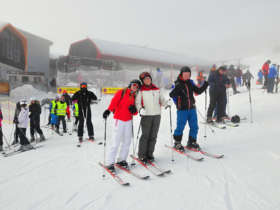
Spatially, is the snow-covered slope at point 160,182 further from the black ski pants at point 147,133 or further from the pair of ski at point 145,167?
the black ski pants at point 147,133

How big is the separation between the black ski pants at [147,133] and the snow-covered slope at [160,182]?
407mm

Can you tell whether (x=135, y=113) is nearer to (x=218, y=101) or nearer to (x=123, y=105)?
(x=123, y=105)

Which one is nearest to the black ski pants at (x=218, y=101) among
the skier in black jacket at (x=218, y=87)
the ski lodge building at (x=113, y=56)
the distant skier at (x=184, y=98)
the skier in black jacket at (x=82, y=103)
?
the skier in black jacket at (x=218, y=87)

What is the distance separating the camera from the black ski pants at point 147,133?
410cm

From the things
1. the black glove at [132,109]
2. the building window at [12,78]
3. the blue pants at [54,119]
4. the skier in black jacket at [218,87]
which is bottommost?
the blue pants at [54,119]

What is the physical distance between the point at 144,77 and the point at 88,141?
376cm

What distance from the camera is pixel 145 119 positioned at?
4.10 meters

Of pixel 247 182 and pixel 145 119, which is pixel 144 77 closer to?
pixel 145 119

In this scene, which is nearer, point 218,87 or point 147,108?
point 147,108

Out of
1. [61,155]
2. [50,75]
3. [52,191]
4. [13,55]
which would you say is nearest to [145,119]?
[52,191]

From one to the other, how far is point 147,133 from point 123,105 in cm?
76

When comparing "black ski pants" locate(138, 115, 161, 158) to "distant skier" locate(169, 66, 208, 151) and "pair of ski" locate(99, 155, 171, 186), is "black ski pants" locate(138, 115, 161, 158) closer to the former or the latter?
"pair of ski" locate(99, 155, 171, 186)

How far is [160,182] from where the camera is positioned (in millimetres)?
3459

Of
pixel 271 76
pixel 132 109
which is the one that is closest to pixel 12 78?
pixel 132 109
